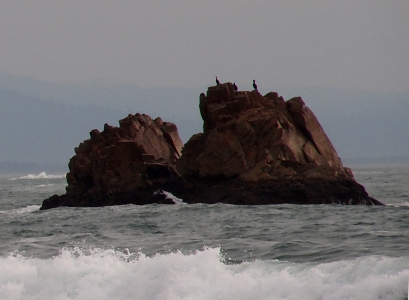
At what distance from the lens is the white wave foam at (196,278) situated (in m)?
19.6

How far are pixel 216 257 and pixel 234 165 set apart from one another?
881 inches

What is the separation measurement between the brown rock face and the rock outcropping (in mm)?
49

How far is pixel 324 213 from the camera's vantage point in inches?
1464

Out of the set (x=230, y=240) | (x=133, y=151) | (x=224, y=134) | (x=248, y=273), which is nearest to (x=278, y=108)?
(x=224, y=134)

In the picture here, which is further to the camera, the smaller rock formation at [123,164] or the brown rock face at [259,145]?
the smaller rock formation at [123,164]

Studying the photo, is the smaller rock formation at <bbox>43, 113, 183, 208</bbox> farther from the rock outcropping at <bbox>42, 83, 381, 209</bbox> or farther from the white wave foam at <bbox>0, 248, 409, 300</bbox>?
the white wave foam at <bbox>0, 248, 409, 300</bbox>

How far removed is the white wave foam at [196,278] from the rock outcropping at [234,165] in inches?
821

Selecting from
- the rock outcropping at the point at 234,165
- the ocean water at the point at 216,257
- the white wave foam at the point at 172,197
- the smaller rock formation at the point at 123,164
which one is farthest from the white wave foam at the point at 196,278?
the smaller rock formation at the point at 123,164

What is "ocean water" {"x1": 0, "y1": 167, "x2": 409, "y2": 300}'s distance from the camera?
66.6ft

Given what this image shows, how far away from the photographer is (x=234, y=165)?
150ft

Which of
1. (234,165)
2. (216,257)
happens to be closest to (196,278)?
(216,257)

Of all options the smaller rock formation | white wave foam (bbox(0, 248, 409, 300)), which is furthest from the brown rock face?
white wave foam (bbox(0, 248, 409, 300))

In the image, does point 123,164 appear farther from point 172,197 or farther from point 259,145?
point 259,145

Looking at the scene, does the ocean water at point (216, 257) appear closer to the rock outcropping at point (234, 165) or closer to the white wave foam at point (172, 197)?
the rock outcropping at point (234, 165)
